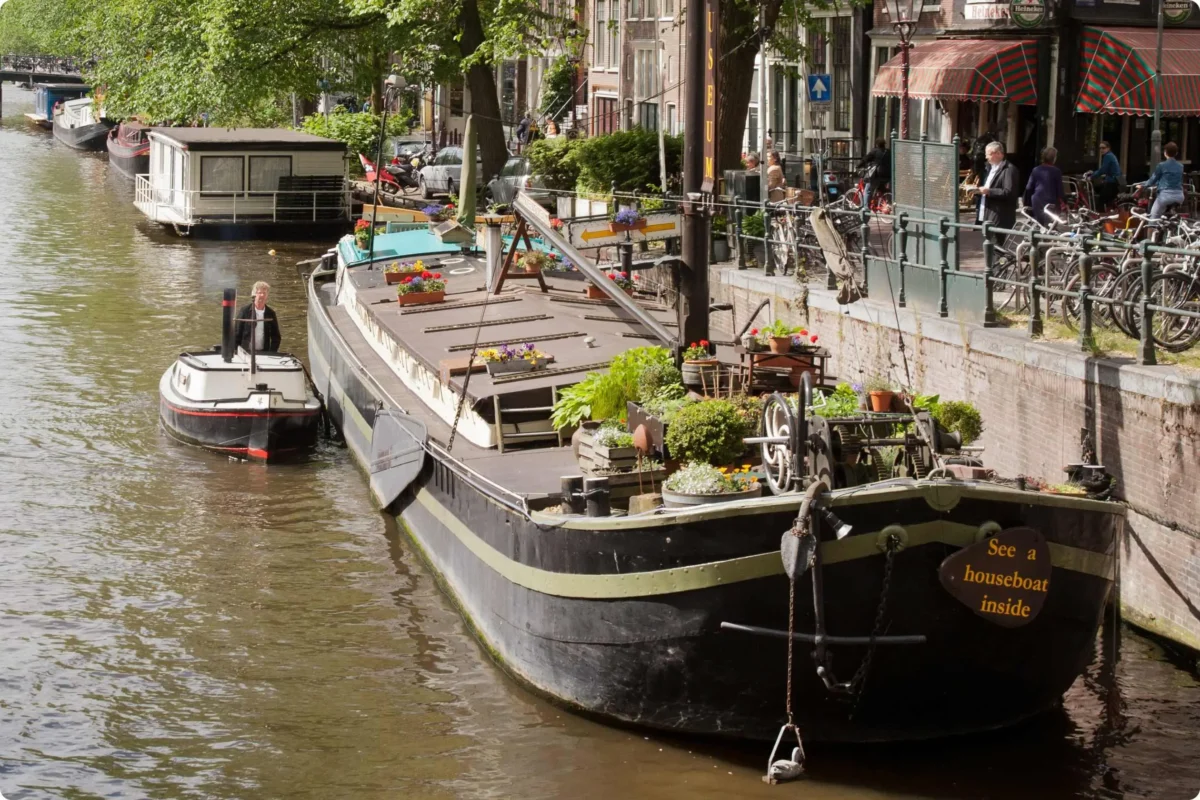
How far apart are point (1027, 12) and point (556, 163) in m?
8.99

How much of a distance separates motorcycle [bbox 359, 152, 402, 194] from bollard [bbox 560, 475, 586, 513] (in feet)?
104

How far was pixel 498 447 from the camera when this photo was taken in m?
14.2

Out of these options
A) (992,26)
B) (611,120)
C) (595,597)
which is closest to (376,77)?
(611,120)

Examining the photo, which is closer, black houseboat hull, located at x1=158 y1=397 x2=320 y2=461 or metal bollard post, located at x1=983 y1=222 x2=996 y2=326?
metal bollard post, located at x1=983 y1=222 x2=996 y2=326

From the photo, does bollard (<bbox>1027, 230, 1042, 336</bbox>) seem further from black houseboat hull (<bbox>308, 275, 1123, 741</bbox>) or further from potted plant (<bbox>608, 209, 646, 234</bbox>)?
potted plant (<bbox>608, 209, 646, 234</bbox>)

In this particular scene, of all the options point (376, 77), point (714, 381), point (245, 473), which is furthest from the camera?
point (376, 77)

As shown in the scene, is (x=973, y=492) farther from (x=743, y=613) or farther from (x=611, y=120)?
(x=611, y=120)

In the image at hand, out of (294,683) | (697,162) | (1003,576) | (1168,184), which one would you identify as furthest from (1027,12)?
(294,683)

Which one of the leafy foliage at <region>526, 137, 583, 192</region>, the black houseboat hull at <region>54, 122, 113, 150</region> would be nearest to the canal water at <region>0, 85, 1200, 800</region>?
the leafy foliage at <region>526, 137, 583, 192</region>

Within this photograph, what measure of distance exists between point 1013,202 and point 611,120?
112 ft

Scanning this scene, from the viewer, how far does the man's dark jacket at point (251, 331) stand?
2008 cm

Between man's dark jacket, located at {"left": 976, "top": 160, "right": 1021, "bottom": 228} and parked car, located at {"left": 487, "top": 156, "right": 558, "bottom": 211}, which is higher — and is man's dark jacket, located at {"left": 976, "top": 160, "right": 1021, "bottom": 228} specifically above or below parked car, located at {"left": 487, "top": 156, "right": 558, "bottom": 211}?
below

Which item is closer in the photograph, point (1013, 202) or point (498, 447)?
point (498, 447)

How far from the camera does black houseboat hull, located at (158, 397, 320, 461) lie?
19.4 metres
